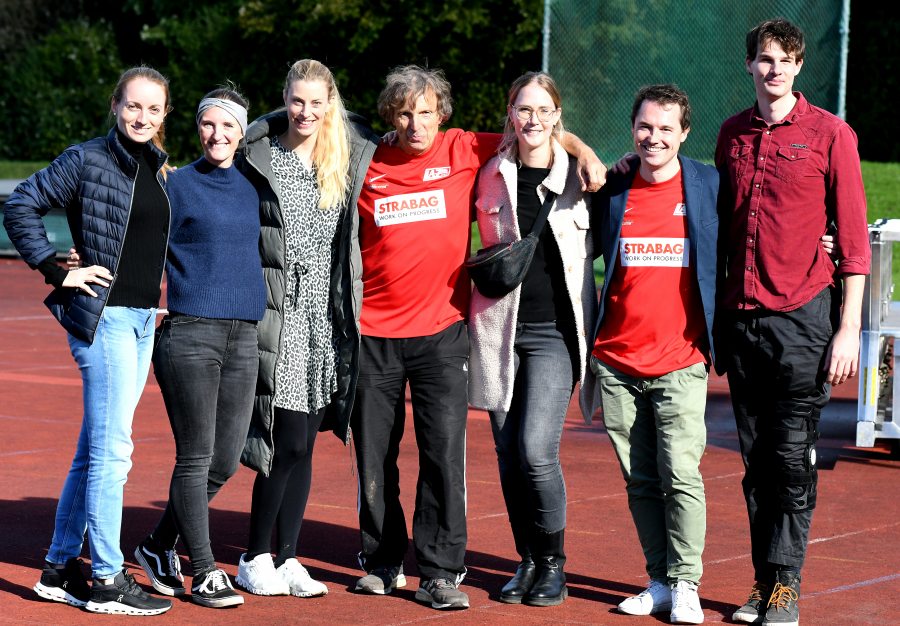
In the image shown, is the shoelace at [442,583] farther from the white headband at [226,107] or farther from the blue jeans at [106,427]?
the white headband at [226,107]

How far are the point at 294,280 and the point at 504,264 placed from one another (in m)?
0.82

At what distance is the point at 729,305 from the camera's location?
4.50 m

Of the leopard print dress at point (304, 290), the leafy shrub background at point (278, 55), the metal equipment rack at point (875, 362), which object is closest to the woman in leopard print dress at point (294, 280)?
the leopard print dress at point (304, 290)

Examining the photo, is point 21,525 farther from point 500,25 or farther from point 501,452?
point 500,25

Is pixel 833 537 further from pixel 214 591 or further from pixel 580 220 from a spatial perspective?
pixel 214 591

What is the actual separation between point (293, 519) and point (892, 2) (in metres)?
24.2

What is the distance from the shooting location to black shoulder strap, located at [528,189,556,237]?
4652 millimetres

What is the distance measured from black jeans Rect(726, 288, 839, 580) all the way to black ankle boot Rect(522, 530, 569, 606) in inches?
30.1

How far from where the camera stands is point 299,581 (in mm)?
4812

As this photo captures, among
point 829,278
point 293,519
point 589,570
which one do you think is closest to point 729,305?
point 829,278

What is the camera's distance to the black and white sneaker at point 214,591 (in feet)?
15.1

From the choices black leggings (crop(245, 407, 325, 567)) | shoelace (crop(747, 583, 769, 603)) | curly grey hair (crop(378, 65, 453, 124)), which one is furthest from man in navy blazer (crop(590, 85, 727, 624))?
black leggings (crop(245, 407, 325, 567))

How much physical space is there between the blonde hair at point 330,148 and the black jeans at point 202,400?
605 mm

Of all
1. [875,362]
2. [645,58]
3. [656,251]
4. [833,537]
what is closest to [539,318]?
[656,251]
